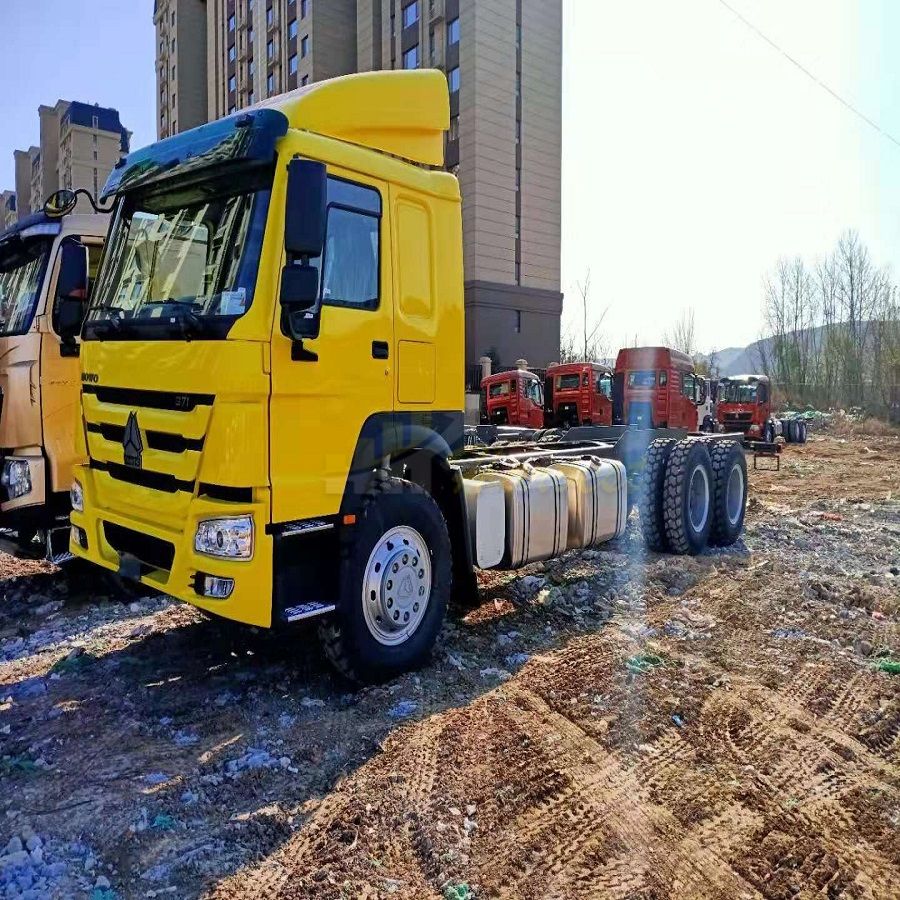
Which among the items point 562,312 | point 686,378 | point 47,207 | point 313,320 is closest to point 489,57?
point 562,312

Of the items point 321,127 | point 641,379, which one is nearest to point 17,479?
point 321,127

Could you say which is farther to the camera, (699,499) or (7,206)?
(7,206)

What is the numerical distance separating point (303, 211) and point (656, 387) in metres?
16.3

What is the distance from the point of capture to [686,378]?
64.2 feet

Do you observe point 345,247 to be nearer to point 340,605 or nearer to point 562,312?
point 340,605

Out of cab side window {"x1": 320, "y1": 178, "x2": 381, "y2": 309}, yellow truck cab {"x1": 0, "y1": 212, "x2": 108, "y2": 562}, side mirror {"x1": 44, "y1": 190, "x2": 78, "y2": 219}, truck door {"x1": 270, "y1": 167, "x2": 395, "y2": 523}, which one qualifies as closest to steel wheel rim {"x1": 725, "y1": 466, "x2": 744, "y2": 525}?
truck door {"x1": 270, "y1": 167, "x2": 395, "y2": 523}

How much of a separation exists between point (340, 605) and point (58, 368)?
3784mm

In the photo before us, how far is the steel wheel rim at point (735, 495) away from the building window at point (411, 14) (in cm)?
3674

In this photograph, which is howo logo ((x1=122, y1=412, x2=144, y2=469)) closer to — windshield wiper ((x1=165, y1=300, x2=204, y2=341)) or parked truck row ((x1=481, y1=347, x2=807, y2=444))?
windshield wiper ((x1=165, y1=300, x2=204, y2=341))

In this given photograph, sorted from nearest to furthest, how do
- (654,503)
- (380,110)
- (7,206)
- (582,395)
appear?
(380,110), (654,503), (582,395), (7,206)

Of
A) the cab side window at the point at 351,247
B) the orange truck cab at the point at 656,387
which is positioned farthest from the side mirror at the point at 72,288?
the orange truck cab at the point at 656,387

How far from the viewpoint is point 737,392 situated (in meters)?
27.6

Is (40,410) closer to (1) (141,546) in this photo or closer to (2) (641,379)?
(1) (141,546)

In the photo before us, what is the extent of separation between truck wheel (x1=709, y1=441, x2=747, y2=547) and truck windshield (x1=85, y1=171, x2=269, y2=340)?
6739 mm
